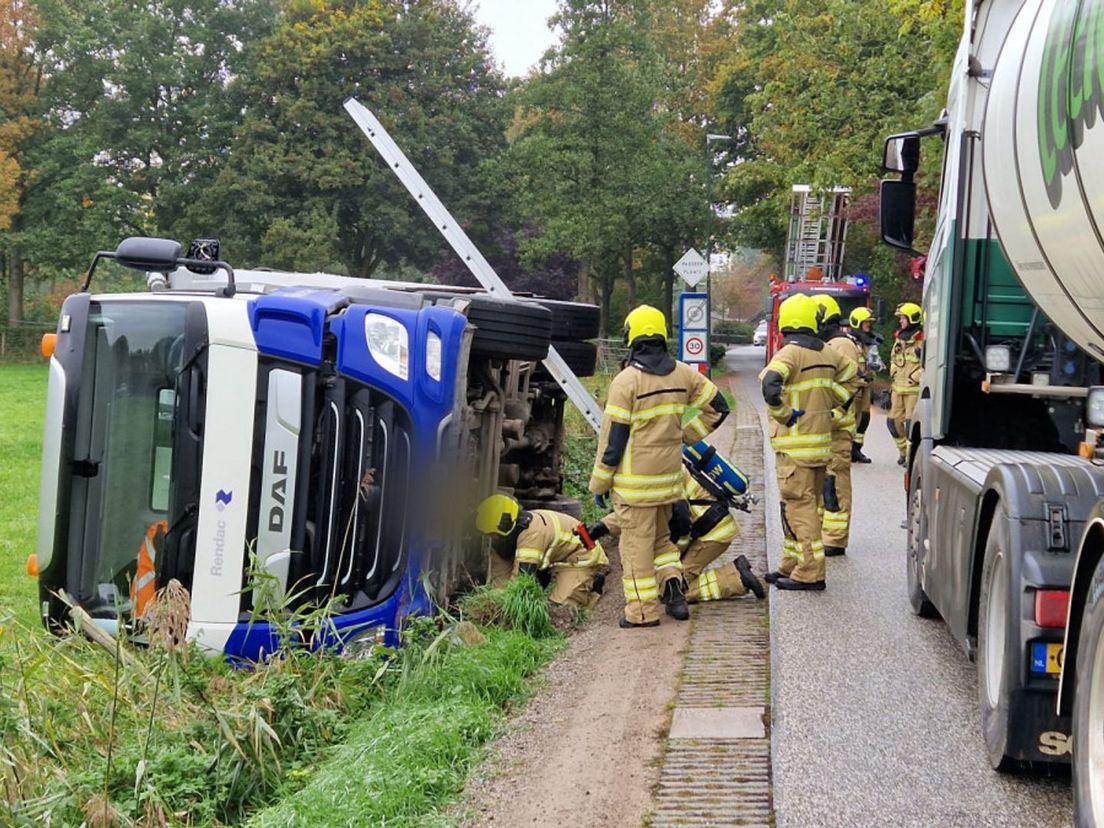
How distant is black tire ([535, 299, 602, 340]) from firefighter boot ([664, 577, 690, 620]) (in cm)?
342

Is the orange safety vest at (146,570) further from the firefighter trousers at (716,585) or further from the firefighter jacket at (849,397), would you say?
the firefighter jacket at (849,397)

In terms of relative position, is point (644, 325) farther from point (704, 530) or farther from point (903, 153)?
point (903, 153)

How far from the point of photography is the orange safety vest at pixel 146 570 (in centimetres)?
646

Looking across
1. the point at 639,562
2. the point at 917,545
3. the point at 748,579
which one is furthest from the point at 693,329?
the point at 917,545

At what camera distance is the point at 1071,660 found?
3902mm

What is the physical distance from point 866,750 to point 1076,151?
246 cm

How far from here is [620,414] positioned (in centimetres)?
747

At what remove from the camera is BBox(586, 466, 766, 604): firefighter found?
802 cm

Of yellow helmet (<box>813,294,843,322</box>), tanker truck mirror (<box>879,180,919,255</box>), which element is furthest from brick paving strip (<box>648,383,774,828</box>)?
yellow helmet (<box>813,294,843,322</box>)

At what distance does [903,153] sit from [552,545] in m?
3.17

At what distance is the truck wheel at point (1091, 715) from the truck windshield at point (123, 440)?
4471 millimetres

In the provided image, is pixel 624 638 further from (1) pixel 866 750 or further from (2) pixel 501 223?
(2) pixel 501 223

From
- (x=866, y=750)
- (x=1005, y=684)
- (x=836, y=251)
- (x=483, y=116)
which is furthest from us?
(x=483, y=116)

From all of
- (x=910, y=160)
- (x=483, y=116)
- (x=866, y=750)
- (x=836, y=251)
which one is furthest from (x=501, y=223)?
(x=866, y=750)
